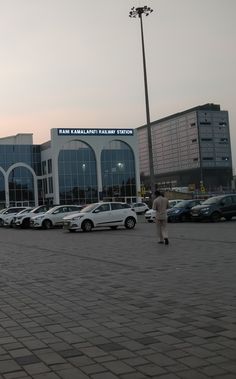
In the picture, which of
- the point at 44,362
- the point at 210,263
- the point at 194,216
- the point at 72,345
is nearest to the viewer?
the point at 44,362

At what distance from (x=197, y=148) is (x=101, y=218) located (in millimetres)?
91120

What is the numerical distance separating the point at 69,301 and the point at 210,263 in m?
4.50

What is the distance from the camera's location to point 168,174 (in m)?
130

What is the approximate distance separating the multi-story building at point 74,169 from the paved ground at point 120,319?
70.9 metres

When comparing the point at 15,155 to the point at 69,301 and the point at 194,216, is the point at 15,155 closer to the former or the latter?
the point at 194,216

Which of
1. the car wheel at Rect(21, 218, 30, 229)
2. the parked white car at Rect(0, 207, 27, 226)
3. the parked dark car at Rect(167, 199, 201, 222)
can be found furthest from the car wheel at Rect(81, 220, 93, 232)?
the parked white car at Rect(0, 207, 27, 226)

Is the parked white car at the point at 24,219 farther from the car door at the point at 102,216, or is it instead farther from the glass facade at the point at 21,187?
the glass facade at the point at 21,187

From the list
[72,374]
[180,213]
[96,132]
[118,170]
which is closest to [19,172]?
[96,132]

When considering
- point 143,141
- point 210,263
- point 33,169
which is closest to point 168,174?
point 143,141

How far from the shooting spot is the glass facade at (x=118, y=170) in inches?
3334

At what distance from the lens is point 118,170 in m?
85.5

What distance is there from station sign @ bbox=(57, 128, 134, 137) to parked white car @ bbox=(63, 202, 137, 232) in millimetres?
56065

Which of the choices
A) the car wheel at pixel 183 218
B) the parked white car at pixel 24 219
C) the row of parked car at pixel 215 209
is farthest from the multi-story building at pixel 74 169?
the row of parked car at pixel 215 209

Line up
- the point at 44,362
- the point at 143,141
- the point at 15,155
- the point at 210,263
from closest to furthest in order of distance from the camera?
1. the point at 44,362
2. the point at 210,263
3. the point at 15,155
4. the point at 143,141
